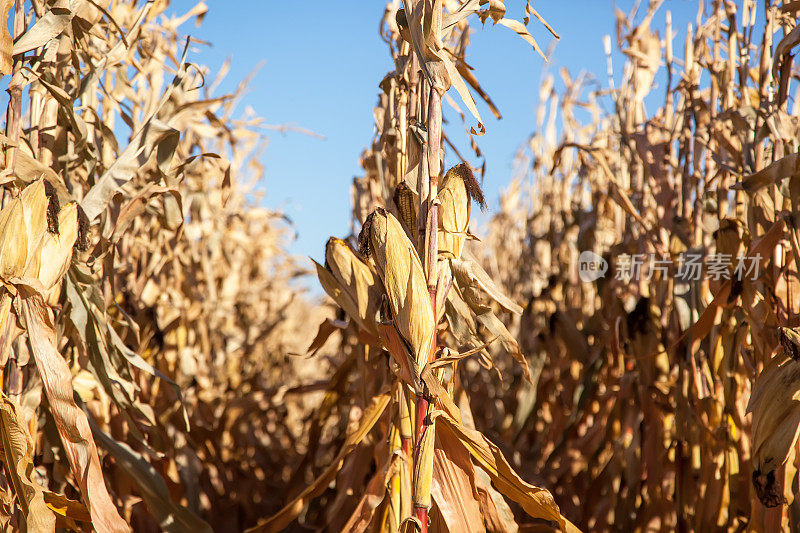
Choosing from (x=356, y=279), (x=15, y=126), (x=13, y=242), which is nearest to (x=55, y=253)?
(x=13, y=242)

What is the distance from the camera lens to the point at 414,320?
0.97 meters

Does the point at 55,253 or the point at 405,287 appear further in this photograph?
the point at 55,253

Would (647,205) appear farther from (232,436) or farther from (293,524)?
(232,436)

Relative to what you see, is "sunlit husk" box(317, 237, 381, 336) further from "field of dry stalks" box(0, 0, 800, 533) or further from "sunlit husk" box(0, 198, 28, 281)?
"sunlit husk" box(0, 198, 28, 281)

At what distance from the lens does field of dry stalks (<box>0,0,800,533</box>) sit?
1.05m

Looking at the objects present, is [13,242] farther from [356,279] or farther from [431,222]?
[431,222]

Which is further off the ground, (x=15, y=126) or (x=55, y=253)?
(x=15, y=126)

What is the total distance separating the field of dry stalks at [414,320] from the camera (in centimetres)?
105

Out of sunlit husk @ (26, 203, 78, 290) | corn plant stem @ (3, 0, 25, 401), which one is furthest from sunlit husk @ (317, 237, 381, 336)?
corn plant stem @ (3, 0, 25, 401)

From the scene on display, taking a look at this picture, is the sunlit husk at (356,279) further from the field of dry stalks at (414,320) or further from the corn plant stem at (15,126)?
the corn plant stem at (15,126)

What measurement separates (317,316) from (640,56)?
747 cm

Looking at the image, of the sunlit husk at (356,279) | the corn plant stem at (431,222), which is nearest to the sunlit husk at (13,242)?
the sunlit husk at (356,279)

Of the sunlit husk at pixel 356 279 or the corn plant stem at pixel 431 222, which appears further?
the sunlit husk at pixel 356 279

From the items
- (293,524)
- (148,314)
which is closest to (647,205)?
(293,524)
